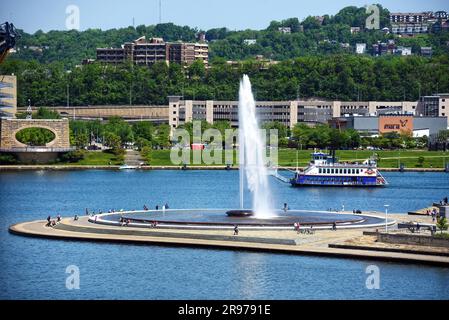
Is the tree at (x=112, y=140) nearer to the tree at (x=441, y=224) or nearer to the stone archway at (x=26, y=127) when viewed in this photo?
the stone archway at (x=26, y=127)

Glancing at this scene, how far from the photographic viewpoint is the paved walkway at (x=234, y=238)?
58.6 meters

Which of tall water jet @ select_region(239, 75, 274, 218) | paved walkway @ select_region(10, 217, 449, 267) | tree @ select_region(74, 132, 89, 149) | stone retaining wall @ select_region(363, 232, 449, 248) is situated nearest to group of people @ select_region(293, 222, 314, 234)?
paved walkway @ select_region(10, 217, 449, 267)

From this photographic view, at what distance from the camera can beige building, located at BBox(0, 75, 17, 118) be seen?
155375 mm

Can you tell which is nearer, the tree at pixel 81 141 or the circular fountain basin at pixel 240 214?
the circular fountain basin at pixel 240 214

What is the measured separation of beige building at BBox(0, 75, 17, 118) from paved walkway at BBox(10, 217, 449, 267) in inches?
3350

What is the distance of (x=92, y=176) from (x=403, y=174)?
3245 cm

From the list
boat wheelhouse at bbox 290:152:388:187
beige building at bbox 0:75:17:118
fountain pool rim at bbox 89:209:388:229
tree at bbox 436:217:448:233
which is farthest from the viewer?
beige building at bbox 0:75:17:118

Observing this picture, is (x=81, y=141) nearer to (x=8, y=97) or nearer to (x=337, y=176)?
(x=8, y=97)

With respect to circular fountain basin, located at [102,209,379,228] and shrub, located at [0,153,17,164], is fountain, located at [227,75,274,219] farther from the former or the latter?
shrub, located at [0,153,17,164]

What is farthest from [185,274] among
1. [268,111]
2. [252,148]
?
[268,111]

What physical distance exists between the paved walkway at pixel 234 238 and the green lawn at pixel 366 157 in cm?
7421

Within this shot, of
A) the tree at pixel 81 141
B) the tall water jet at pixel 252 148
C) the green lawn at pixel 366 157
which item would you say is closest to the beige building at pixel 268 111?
the green lawn at pixel 366 157

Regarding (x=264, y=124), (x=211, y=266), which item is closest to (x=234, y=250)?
(x=211, y=266)

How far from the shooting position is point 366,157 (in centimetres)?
15012
